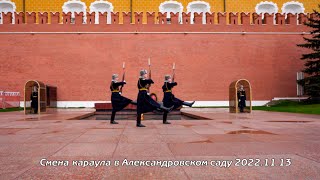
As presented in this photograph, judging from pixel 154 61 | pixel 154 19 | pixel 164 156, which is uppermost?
pixel 154 19

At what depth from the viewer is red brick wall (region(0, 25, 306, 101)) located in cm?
2094

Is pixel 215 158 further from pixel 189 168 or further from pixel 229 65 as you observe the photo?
pixel 229 65

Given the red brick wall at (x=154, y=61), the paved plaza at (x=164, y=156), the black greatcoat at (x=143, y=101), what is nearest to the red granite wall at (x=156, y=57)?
the red brick wall at (x=154, y=61)

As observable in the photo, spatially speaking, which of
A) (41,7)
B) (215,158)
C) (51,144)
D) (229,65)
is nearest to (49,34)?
(41,7)

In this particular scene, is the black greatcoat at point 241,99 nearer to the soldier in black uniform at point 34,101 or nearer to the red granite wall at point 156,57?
the red granite wall at point 156,57

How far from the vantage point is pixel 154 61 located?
2134 centimetres

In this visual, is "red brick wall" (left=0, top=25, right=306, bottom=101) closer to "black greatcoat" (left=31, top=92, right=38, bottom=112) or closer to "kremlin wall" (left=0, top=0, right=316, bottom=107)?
"kremlin wall" (left=0, top=0, right=316, bottom=107)

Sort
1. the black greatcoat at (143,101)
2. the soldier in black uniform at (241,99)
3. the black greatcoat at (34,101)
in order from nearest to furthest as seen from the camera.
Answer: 1. the black greatcoat at (143,101)
2. the black greatcoat at (34,101)
3. the soldier in black uniform at (241,99)

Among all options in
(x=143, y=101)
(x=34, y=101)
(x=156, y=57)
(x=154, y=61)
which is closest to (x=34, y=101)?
(x=34, y=101)

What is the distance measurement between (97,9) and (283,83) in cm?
1484

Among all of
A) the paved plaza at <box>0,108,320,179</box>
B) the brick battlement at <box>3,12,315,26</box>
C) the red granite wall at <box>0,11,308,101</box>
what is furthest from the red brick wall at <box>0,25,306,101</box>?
the paved plaza at <box>0,108,320,179</box>

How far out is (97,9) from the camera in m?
25.4

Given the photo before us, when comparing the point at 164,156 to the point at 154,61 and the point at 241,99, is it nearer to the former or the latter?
the point at 241,99

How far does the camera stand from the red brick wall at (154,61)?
20.9m
